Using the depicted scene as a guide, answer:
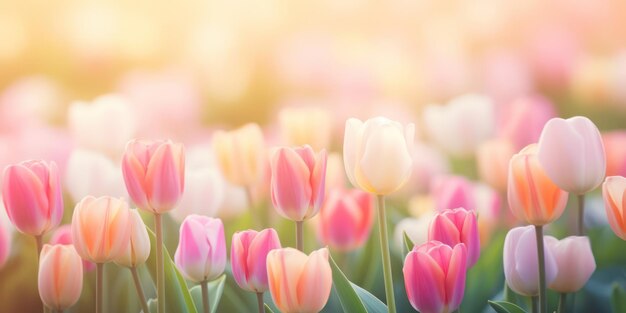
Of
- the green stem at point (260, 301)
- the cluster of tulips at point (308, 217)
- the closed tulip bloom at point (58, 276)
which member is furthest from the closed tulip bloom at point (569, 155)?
the closed tulip bloom at point (58, 276)

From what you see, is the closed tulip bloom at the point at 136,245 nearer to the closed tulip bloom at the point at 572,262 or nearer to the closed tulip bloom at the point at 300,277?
the closed tulip bloom at the point at 300,277

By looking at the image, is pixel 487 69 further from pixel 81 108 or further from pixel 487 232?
pixel 81 108

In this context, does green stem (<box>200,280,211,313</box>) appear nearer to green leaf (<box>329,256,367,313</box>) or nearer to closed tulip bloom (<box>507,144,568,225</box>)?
green leaf (<box>329,256,367,313</box>)

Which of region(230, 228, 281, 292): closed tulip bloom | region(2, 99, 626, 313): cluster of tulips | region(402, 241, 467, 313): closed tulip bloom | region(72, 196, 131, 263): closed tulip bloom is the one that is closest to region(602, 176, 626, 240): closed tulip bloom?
region(2, 99, 626, 313): cluster of tulips

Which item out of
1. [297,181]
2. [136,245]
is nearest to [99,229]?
[136,245]

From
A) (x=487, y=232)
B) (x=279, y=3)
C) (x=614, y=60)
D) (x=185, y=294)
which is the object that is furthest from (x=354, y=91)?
(x=185, y=294)

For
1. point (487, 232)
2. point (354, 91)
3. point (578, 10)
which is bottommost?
point (487, 232)

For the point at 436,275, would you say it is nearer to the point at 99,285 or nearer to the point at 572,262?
the point at 572,262
